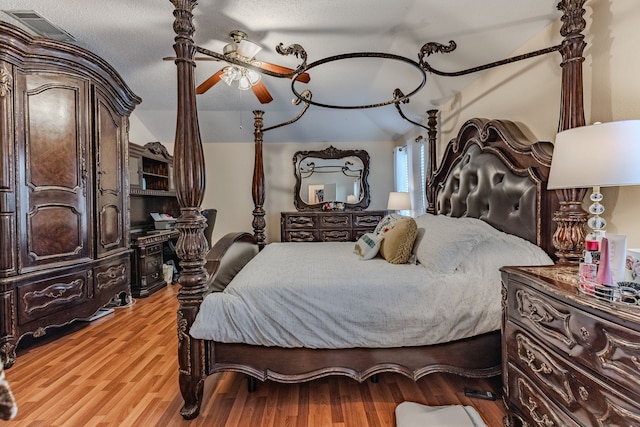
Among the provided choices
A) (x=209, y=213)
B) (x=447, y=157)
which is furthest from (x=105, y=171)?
(x=447, y=157)

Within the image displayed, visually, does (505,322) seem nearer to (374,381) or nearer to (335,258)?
(374,381)

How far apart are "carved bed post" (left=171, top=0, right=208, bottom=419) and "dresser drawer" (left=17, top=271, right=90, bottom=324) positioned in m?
1.58

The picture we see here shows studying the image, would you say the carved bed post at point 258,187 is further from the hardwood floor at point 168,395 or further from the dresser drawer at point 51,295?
the dresser drawer at point 51,295

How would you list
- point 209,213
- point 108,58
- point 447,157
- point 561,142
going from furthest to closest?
point 209,213 → point 108,58 → point 447,157 → point 561,142

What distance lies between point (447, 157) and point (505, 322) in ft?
6.03

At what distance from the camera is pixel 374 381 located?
1.87 meters

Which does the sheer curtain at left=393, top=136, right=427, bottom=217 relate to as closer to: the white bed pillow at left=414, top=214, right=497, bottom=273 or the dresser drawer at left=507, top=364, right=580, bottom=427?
the white bed pillow at left=414, top=214, right=497, bottom=273

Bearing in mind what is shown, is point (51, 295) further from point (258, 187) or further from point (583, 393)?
point (583, 393)

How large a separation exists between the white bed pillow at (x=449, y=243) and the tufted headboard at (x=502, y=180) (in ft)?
0.65

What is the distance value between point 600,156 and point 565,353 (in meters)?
0.68

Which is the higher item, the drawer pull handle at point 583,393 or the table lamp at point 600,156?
the table lamp at point 600,156

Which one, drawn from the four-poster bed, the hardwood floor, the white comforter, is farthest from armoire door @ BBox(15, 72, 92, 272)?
the white comforter

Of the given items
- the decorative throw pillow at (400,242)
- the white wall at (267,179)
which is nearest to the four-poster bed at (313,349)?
the decorative throw pillow at (400,242)

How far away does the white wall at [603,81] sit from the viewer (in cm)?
137
